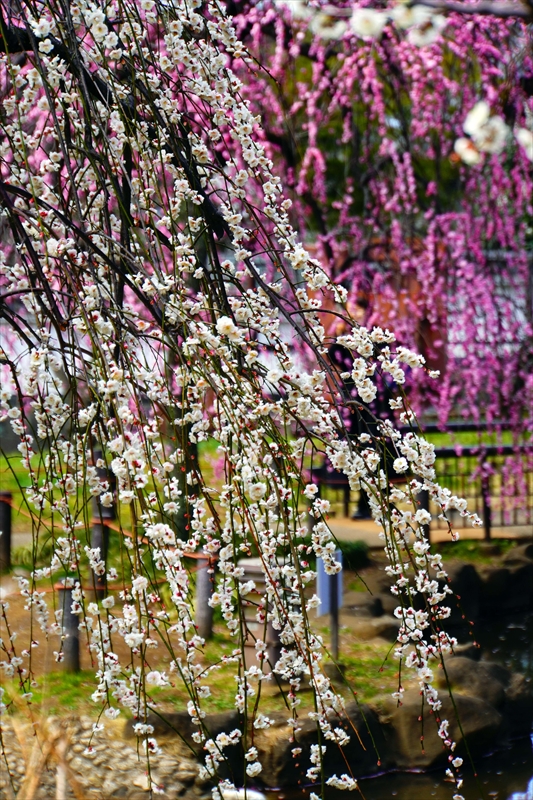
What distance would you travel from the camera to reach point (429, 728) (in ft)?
15.4

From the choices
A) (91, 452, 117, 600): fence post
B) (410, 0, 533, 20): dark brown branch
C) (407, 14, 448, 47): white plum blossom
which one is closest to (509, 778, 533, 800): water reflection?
(91, 452, 117, 600): fence post

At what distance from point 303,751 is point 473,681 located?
1135 mm

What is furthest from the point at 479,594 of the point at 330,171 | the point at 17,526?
the point at 330,171

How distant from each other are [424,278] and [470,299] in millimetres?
364

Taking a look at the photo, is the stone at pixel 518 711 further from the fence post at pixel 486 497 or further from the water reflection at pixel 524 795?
the fence post at pixel 486 497

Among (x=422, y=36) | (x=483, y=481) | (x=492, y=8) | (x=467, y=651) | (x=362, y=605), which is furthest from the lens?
(x=483, y=481)

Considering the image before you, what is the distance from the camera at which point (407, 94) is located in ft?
22.7

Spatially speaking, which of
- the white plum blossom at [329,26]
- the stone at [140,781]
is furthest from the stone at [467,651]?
the white plum blossom at [329,26]

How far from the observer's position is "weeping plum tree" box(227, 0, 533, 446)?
21.8 ft

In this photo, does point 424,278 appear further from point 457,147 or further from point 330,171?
point 330,171

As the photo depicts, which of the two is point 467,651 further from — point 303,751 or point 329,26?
point 329,26

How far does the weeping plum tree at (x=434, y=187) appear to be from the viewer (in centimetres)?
666

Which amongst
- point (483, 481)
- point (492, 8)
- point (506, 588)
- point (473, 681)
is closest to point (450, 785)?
point (473, 681)

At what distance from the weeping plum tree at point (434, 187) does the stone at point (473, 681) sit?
2.31 m
